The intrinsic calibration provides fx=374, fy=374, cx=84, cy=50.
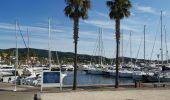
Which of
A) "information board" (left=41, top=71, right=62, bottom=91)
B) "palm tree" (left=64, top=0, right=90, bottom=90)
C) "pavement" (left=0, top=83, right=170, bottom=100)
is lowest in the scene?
"pavement" (left=0, top=83, right=170, bottom=100)

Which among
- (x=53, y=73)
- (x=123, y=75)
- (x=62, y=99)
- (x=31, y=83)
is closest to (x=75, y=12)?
(x=53, y=73)

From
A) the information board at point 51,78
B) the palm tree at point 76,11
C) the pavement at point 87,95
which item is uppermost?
the palm tree at point 76,11

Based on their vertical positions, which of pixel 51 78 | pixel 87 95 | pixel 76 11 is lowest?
pixel 87 95

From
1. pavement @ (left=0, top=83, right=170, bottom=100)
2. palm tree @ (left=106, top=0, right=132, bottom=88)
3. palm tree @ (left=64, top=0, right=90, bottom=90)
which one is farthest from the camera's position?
palm tree @ (left=106, top=0, right=132, bottom=88)

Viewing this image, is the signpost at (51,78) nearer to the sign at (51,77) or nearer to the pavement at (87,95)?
the sign at (51,77)

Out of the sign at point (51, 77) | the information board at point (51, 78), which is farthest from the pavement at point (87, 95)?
the sign at point (51, 77)

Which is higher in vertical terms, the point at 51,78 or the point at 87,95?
the point at 51,78

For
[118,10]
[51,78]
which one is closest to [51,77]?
[51,78]

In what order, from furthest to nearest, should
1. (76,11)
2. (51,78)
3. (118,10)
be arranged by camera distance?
1. (118,10)
2. (76,11)
3. (51,78)

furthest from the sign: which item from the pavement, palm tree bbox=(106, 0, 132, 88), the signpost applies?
palm tree bbox=(106, 0, 132, 88)

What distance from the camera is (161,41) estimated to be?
3019 inches

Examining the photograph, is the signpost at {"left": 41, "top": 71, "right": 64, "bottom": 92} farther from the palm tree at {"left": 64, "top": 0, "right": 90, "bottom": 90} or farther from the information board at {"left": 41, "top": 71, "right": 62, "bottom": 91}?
the palm tree at {"left": 64, "top": 0, "right": 90, "bottom": 90}

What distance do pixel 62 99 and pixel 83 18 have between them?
46.3 feet

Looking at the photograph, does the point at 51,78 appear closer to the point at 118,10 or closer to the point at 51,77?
the point at 51,77
